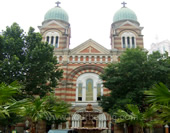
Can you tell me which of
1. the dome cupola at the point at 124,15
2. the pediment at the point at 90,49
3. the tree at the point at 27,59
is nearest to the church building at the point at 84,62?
the pediment at the point at 90,49

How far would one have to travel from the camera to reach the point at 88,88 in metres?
27.6

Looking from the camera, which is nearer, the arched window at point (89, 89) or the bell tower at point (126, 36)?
the arched window at point (89, 89)

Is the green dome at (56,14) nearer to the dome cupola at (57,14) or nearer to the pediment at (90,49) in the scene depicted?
the dome cupola at (57,14)

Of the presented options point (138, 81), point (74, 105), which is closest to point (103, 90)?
point (74, 105)

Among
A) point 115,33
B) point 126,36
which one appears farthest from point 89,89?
point 126,36

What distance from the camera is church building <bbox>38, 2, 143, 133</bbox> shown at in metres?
25.9

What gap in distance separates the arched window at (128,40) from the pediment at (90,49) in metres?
3.60

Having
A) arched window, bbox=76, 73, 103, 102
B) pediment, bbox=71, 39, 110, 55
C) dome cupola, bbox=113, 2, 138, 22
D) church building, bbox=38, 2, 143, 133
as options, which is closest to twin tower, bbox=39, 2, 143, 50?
church building, bbox=38, 2, 143, 133

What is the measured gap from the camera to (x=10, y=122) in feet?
54.2

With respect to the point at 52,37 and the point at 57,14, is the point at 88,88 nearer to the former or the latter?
the point at 52,37

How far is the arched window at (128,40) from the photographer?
1185 inches

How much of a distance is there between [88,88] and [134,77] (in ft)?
36.5

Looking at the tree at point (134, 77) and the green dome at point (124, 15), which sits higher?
the green dome at point (124, 15)

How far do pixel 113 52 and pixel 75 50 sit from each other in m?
6.04
